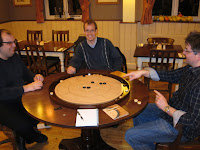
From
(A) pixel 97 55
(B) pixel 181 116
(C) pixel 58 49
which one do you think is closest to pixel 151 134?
(B) pixel 181 116

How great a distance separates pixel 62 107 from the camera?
1.67m

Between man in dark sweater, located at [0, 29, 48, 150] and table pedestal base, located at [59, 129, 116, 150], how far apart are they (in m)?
0.34

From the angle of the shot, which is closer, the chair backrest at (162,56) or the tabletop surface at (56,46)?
the chair backrest at (162,56)

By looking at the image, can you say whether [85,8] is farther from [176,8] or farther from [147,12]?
[176,8]

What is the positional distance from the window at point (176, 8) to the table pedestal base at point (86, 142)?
3956mm

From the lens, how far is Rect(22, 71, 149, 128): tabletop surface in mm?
1477

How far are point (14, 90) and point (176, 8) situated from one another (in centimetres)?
450

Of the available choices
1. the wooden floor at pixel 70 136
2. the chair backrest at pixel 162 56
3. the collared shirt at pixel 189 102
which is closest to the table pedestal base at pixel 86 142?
the wooden floor at pixel 70 136

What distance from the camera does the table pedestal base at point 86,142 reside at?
2113 millimetres

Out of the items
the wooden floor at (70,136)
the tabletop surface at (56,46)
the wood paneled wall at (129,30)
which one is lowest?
the wooden floor at (70,136)

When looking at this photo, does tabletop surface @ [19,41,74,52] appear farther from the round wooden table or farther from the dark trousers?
the dark trousers

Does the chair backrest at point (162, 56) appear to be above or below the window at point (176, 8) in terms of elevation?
Result: below

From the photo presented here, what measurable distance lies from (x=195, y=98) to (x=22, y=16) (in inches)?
223

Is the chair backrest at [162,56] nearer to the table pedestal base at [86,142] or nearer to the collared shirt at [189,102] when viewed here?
the collared shirt at [189,102]
